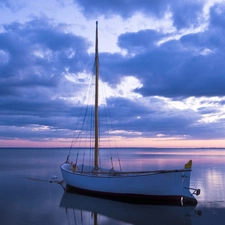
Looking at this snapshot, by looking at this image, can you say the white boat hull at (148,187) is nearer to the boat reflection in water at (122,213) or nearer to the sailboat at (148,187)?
the sailboat at (148,187)

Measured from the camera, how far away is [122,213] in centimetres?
1733

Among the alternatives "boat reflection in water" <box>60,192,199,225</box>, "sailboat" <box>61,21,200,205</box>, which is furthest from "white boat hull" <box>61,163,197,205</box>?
"boat reflection in water" <box>60,192,199,225</box>

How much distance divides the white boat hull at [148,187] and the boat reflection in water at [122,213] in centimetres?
49

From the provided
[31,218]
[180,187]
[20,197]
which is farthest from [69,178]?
[180,187]

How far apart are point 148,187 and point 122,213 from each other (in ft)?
8.02

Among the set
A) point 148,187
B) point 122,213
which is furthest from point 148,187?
point 122,213

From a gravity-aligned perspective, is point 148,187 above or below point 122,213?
above

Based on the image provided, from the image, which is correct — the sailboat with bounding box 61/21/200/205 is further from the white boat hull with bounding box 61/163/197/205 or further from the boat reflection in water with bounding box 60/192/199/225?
the boat reflection in water with bounding box 60/192/199/225

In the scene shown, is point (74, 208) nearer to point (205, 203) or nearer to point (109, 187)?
point (109, 187)

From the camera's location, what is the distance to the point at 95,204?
65.1 feet

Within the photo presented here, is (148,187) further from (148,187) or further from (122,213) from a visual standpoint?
(122,213)

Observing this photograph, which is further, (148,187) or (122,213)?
(148,187)

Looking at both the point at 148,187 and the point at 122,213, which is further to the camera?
the point at 148,187

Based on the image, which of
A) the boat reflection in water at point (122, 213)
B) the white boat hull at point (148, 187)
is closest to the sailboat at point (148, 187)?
the white boat hull at point (148, 187)
